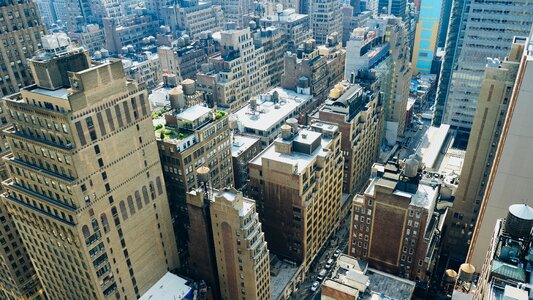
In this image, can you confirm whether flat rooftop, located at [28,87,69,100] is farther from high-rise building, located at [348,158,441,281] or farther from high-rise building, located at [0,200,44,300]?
high-rise building, located at [348,158,441,281]

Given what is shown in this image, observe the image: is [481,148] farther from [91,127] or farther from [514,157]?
[91,127]

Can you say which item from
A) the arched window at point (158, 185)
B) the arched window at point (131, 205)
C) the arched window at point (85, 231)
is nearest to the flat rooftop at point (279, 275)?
the arched window at point (158, 185)

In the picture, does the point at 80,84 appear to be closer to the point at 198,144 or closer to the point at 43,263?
the point at 198,144

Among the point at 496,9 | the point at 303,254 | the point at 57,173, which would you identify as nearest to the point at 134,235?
the point at 57,173

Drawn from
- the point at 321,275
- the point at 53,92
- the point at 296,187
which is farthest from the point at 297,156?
the point at 53,92

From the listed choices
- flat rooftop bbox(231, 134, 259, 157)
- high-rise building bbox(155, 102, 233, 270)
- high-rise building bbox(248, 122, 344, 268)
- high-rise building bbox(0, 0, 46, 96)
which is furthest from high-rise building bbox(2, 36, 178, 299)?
flat rooftop bbox(231, 134, 259, 157)

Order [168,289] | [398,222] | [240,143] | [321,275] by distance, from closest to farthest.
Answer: [168,289] < [398,222] < [321,275] < [240,143]

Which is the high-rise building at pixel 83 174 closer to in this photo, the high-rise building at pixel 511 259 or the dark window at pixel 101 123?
the dark window at pixel 101 123
